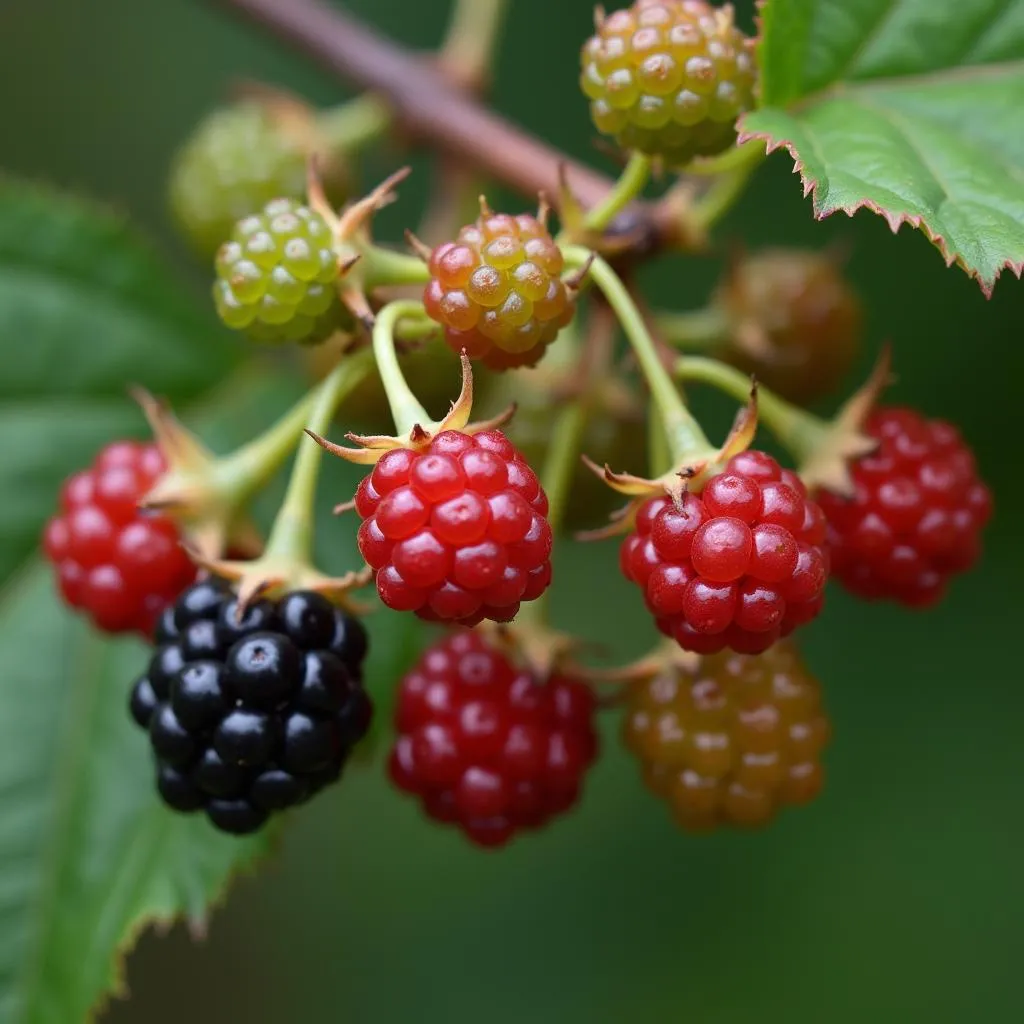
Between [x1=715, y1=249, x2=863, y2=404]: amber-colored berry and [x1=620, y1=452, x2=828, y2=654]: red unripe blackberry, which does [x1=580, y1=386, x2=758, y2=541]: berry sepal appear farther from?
[x1=715, y1=249, x2=863, y2=404]: amber-colored berry

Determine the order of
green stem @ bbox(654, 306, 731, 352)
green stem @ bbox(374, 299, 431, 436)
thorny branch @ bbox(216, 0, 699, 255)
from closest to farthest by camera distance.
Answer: green stem @ bbox(374, 299, 431, 436), thorny branch @ bbox(216, 0, 699, 255), green stem @ bbox(654, 306, 731, 352)

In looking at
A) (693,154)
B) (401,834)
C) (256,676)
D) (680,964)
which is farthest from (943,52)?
(401,834)

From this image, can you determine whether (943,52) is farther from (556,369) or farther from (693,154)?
(556,369)

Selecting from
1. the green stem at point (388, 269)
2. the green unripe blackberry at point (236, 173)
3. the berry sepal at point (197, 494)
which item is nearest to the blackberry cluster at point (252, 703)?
the berry sepal at point (197, 494)

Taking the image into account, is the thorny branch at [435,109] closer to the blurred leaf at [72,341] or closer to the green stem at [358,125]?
the green stem at [358,125]

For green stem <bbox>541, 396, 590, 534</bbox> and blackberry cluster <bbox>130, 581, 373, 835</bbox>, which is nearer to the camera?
blackberry cluster <bbox>130, 581, 373, 835</bbox>

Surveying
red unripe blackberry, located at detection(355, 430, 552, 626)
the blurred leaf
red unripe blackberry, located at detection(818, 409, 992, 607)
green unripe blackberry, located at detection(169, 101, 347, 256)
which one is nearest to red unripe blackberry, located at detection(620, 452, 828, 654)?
red unripe blackberry, located at detection(355, 430, 552, 626)
